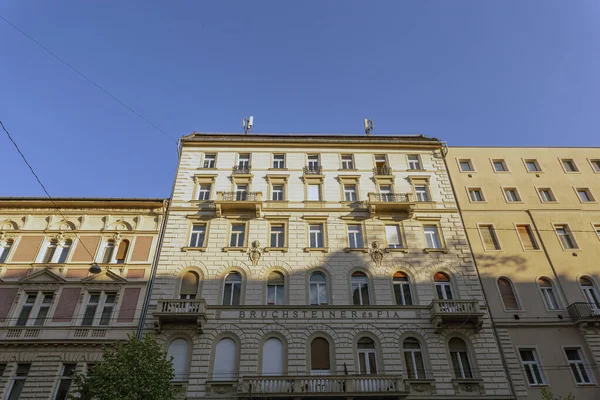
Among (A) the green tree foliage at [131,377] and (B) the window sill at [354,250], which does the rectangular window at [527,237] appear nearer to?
(B) the window sill at [354,250]

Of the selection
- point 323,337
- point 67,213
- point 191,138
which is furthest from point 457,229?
point 67,213

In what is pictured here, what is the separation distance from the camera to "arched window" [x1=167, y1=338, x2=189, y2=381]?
21016mm

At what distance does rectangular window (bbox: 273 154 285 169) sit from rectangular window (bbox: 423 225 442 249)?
11.4 meters

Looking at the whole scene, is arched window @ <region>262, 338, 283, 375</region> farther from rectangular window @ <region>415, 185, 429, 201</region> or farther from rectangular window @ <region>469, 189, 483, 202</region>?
rectangular window @ <region>469, 189, 483, 202</region>

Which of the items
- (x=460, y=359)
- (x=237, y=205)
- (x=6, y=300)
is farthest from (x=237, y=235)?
(x=460, y=359)

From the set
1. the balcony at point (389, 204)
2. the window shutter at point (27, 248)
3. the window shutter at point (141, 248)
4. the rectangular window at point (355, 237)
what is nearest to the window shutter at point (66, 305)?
the window shutter at point (141, 248)

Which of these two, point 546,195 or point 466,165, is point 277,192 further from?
point 546,195

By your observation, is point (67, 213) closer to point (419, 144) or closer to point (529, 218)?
point (419, 144)

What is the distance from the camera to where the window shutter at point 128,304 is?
22.8 meters

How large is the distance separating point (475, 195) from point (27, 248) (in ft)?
99.7

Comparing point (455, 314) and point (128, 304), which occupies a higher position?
point (128, 304)

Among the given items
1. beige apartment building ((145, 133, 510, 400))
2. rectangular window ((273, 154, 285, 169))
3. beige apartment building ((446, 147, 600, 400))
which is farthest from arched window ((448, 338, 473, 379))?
rectangular window ((273, 154, 285, 169))

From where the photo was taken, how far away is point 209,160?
102ft

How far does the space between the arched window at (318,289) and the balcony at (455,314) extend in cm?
614
